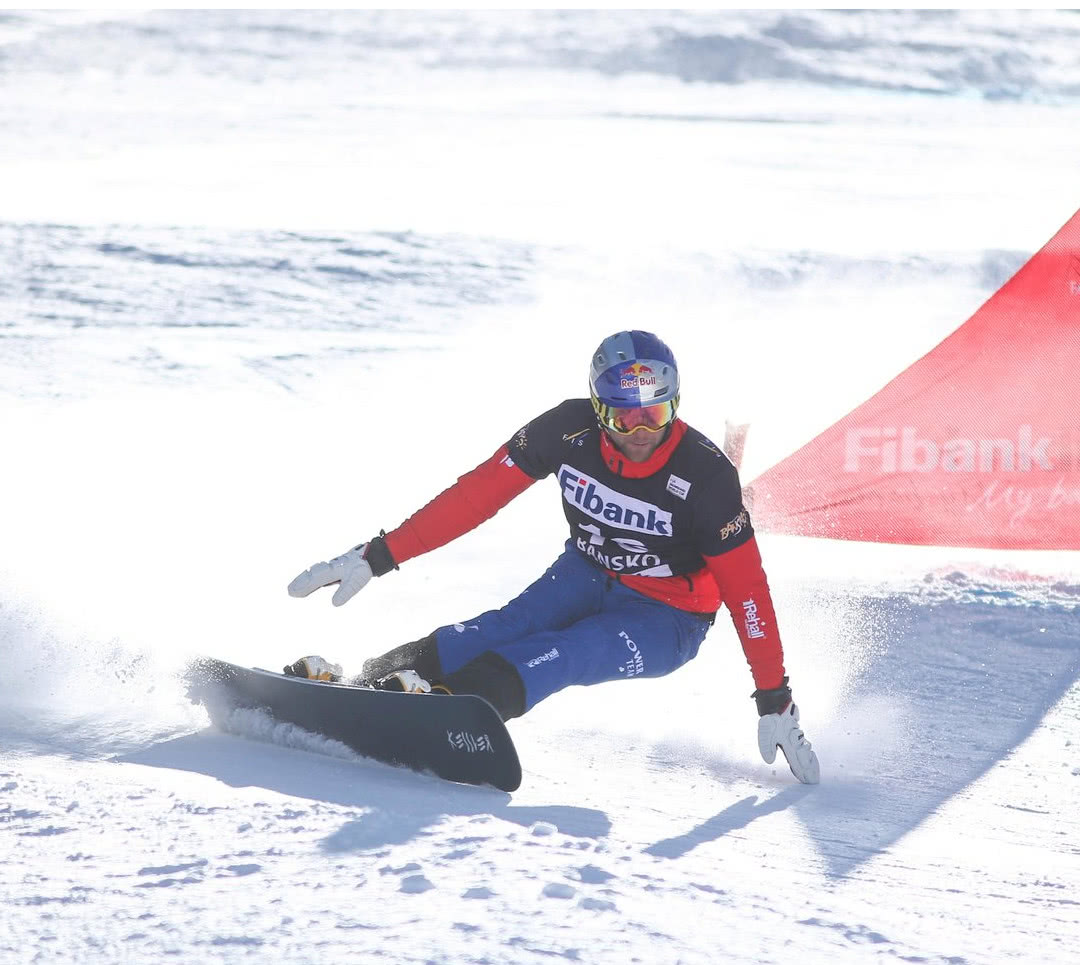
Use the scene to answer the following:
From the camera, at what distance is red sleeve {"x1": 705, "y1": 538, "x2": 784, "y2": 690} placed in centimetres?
418

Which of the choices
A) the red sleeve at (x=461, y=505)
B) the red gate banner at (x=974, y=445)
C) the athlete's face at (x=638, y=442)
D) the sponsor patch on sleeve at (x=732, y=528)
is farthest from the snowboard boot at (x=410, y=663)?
the red gate banner at (x=974, y=445)

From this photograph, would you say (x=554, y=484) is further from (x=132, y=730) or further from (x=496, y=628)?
(x=132, y=730)

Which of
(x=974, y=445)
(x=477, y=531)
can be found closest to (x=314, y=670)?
(x=477, y=531)

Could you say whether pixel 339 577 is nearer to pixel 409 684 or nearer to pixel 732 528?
pixel 409 684

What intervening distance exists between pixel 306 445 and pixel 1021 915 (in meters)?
6.12

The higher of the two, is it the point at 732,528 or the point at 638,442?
the point at 638,442

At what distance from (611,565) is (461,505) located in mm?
578

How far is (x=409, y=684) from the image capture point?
13.0ft

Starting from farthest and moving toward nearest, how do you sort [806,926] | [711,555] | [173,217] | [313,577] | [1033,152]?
[1033,152] < [173,217] < [313,577] < [711,555] < [806,926]

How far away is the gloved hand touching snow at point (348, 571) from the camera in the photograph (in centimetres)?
449

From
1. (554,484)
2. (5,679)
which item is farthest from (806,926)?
(554,484)

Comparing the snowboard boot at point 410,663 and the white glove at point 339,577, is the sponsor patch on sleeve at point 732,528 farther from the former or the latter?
the white glove at point 339,577

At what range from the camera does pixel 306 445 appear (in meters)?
8.56

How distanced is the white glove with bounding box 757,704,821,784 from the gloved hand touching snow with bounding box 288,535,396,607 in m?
1.39
